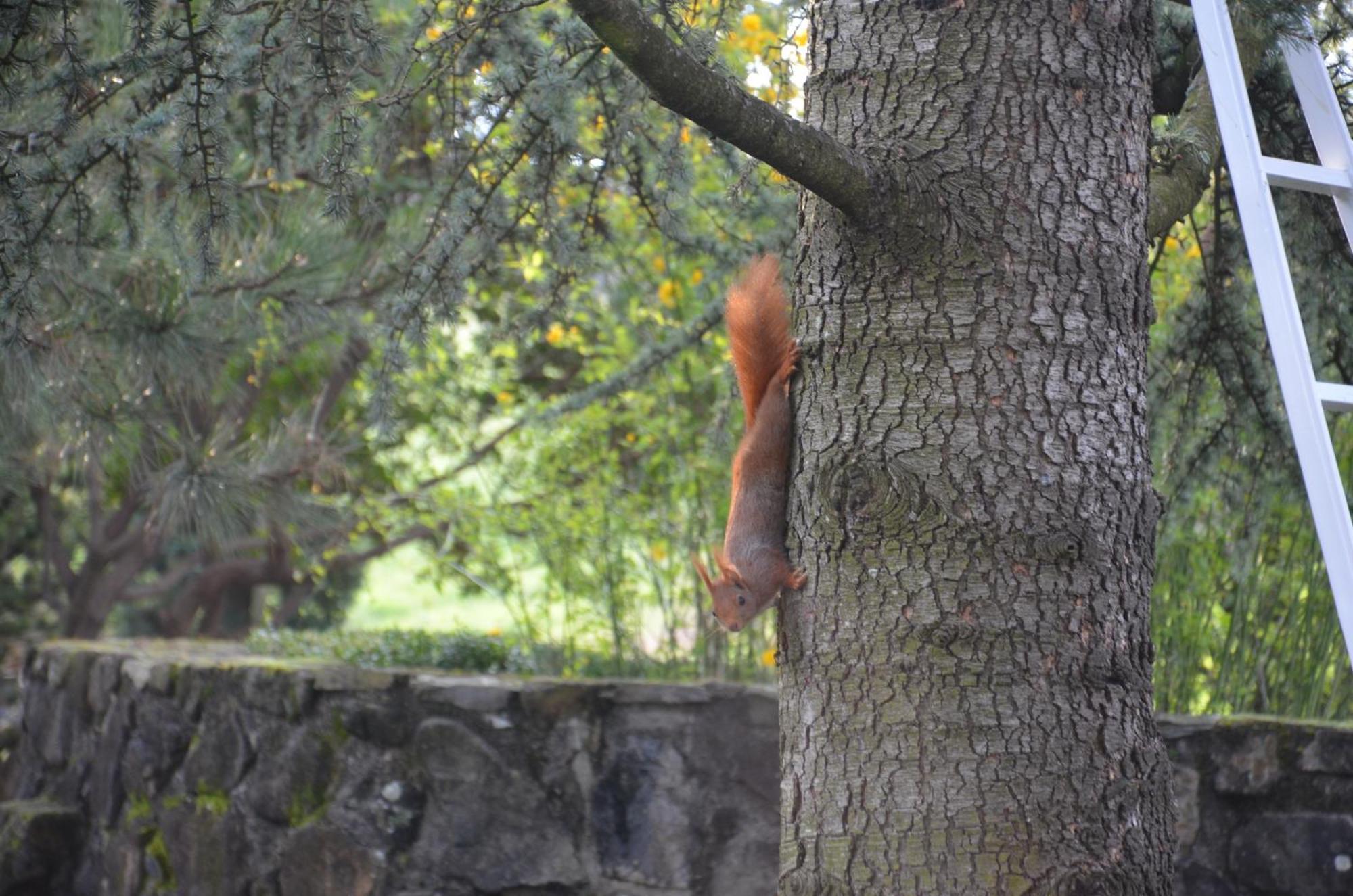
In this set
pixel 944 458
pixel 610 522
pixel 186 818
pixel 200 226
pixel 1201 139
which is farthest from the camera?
pixel 610 522

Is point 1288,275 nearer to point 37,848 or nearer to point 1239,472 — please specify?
point 1239,472

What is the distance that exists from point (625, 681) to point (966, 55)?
7.32ft

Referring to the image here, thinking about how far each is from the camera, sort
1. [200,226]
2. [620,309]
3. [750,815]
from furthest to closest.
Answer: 1. [620,309]
2. [750,815]
3. [200,226]

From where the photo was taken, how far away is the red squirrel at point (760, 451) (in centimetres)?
189

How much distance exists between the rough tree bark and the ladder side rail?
0.45 metres

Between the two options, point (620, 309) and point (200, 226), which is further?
point (620, 309)

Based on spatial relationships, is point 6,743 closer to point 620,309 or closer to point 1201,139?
point 620,309

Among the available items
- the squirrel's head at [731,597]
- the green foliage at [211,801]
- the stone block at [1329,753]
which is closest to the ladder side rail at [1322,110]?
the squirrel's head at [731,597]

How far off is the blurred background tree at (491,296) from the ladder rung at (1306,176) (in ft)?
0.82

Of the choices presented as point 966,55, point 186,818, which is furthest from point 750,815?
point 966,55

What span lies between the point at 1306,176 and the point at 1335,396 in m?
0.38

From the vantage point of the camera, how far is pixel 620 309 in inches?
219

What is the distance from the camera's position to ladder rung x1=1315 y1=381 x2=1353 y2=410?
180 centimetres

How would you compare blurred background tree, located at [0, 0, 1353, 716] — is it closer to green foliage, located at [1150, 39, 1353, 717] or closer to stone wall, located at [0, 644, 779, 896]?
green foliage, located at [1150, 39, 1353, 717]
